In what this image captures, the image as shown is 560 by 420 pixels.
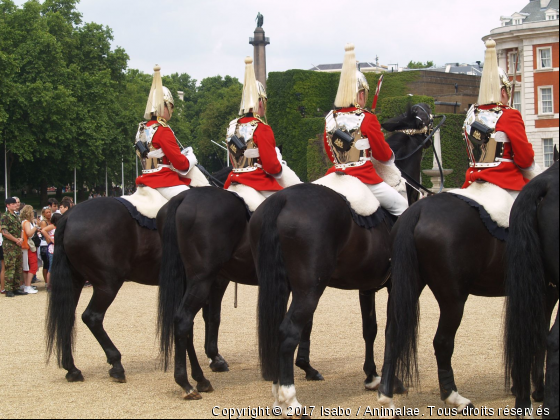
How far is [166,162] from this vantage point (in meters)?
8.40

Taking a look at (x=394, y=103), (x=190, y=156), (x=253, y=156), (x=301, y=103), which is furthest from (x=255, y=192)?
(x=301, y=103)

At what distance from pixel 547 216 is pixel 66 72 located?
141 ft

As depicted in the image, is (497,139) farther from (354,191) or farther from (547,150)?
(547,150)

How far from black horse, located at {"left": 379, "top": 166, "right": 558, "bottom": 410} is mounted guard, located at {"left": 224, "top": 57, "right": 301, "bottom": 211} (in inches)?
76.9

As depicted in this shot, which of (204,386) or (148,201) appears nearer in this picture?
(204,386)

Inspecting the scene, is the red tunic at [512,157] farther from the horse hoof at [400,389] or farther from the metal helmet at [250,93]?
the metal helmet at [250,93]

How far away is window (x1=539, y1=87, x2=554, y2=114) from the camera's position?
50.3m

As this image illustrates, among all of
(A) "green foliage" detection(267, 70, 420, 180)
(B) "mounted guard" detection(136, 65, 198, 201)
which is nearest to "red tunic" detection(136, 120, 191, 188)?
(B) "mounted guard" detection(136, 65, 198, 201)

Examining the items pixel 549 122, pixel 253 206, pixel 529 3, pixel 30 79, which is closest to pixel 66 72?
pixel 30 79

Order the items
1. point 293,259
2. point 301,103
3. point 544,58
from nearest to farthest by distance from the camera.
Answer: point 293,259, point 301,103, point 544,58

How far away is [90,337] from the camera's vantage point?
34.5ft

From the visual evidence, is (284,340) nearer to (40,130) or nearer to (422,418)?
(422,418)

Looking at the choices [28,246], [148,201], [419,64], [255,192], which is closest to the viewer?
[255,192]

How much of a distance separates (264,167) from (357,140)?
1.13m
